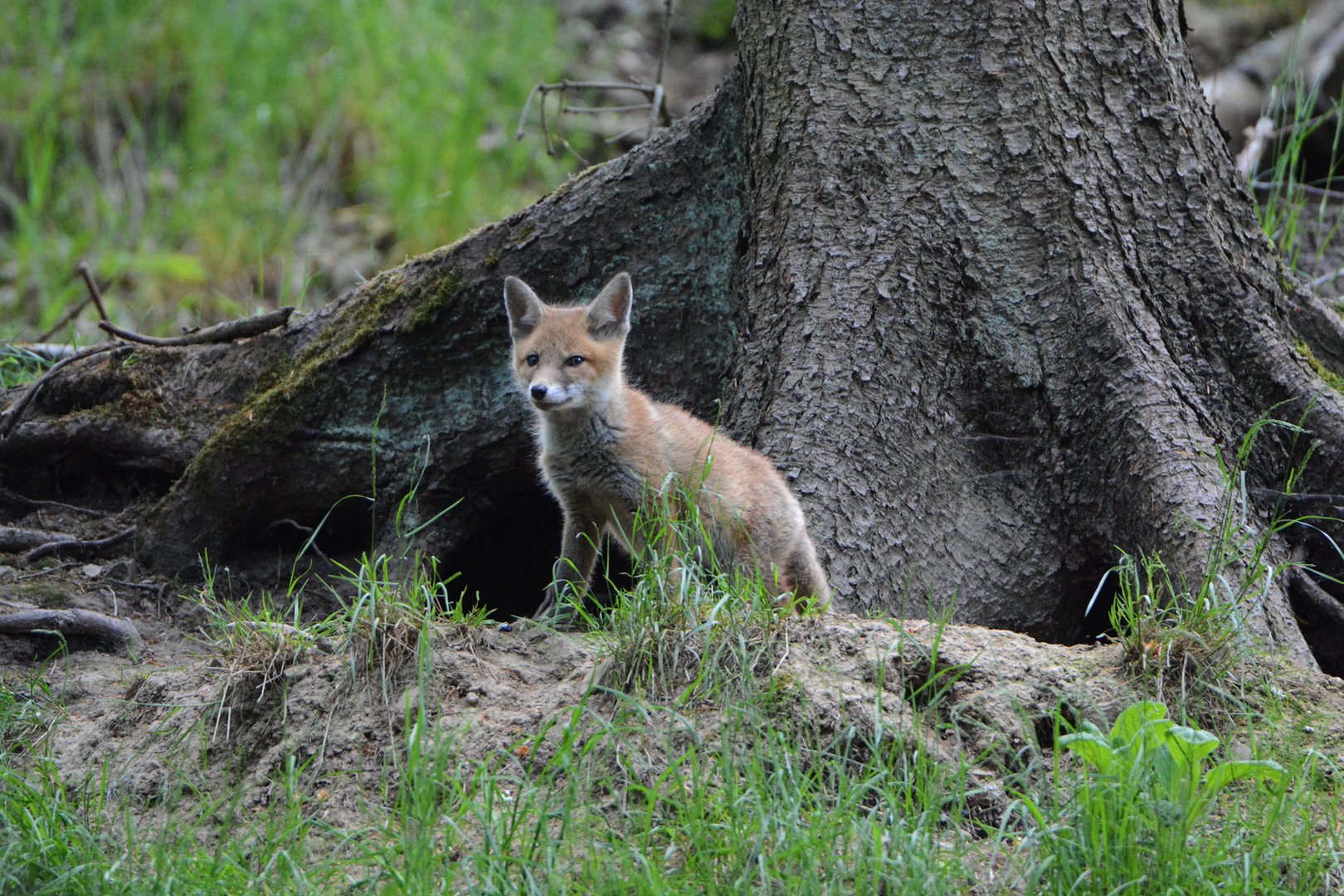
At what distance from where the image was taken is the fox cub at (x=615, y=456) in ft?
12.0

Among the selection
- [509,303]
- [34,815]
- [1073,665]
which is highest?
[509,303]

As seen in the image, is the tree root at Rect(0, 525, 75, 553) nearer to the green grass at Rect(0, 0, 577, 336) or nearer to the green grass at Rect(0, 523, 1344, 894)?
the green grass at Rect(0, 523, 1344, 894)

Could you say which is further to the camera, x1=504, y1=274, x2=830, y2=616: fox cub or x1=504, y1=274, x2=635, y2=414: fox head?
x1=504, y1=274, x2=635, y2=414: fox head

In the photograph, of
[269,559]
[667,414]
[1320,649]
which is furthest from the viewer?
[269,559]

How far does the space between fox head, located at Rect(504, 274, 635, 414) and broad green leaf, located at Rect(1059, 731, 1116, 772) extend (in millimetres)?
2042

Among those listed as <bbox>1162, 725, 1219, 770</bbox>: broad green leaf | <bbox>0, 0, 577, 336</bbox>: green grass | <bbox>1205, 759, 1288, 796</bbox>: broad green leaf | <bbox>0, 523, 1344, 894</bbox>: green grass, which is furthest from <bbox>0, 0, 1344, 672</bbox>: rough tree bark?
<bbox>0, 0, 577, 336</bbox>: green grass

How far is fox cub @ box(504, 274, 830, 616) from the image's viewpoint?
3.66 meters

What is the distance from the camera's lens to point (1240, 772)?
2.38 m

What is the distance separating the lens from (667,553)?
2943 millimetres

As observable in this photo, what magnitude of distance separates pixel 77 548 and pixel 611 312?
212 centimetres

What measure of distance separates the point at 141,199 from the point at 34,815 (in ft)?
24.0

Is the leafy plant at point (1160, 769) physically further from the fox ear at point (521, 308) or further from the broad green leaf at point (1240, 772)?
the fox ear at point (521, 308)

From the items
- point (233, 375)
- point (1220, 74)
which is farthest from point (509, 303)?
point (1220, 74)

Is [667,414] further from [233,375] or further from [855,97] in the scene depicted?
[233,375]
